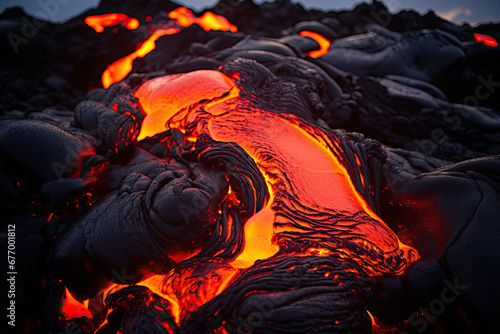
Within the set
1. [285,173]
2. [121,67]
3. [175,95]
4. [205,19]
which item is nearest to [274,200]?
[285,173]

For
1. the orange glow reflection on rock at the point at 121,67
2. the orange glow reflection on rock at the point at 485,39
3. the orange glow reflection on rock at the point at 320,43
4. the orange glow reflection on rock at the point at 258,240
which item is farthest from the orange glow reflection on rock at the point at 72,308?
the orange glow reflection on rock at the point at 485,39

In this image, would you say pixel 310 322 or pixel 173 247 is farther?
pixel 173 247

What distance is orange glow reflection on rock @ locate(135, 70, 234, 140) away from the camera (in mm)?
3291

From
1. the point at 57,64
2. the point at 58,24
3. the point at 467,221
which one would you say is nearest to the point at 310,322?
the point at 467,221

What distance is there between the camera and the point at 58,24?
6.43 meters

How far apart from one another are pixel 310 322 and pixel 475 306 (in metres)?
1.15

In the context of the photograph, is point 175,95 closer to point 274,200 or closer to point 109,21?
point 274,200

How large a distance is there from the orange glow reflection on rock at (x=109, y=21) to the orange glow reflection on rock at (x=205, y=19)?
113cm

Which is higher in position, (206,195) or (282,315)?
(206,195)

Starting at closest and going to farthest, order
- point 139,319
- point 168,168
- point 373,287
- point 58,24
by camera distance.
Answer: point 139,319 < point 373,287 < point 168,168 < point 58,24

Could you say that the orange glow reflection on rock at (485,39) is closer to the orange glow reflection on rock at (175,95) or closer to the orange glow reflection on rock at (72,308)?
the orange glow reflection on rock at (175,95)

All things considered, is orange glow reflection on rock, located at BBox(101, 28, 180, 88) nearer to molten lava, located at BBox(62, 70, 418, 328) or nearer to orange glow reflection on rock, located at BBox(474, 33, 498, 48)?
molten lava, located at BBox(62, 70, 418, 328)

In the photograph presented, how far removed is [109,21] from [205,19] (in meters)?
2.68

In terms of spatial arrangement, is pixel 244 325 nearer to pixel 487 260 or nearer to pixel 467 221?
pixel 487 260
